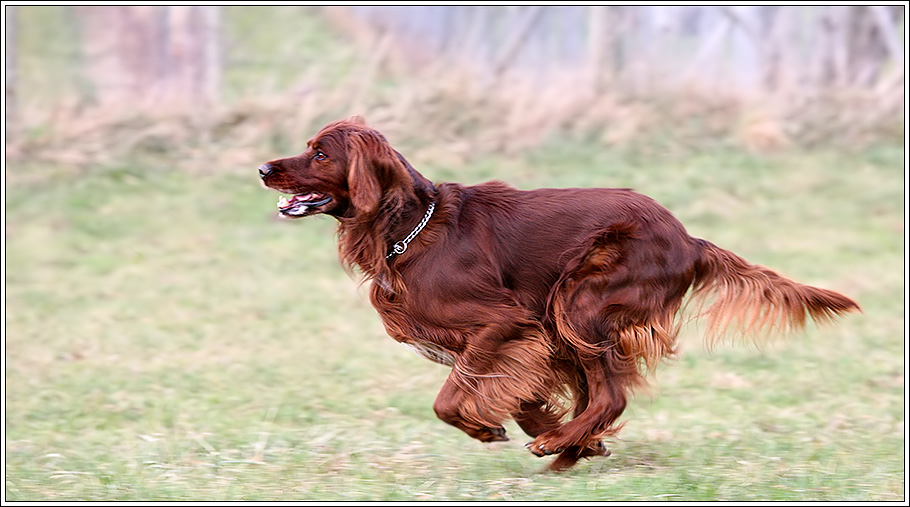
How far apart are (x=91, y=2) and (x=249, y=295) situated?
6667mm

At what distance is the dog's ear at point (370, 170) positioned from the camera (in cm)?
426

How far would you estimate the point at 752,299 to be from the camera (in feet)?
15.1

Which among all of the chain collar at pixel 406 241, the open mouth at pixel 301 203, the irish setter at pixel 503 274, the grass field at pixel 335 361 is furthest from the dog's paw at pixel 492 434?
the open mouth at pixel 301 203

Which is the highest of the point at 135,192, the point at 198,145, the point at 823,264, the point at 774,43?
the point at 774,43

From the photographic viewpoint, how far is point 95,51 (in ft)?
44.8

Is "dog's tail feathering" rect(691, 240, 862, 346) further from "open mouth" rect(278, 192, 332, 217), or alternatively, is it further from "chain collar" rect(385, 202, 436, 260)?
"open mouth" rect(278, 192, 332, 217)

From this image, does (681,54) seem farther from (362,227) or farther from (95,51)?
(362,227)

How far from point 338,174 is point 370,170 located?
0.45 ft

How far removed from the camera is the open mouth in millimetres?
4297

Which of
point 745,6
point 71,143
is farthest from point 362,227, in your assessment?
point 745,6

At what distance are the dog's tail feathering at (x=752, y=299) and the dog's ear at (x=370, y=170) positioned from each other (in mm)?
1359

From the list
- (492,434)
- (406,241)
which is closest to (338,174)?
(406,241)

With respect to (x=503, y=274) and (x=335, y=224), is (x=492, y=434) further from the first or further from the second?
(x=335, y=224)

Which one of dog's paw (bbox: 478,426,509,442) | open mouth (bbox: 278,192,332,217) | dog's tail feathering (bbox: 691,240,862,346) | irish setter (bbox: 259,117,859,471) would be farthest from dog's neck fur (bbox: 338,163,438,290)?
dog's tail feathering (bbox: 691,240,862,346)
